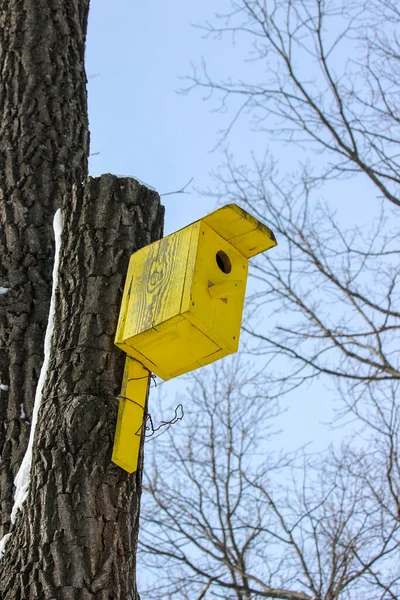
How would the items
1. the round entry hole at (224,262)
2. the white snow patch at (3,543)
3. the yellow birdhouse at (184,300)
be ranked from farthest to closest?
the round entry hole at (224,262) < the yellow birdhouse at (184,300) < the white snow patch at (3,543)

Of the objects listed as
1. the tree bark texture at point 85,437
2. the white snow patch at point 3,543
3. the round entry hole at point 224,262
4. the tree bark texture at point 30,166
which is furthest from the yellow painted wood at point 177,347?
the white snow patch at point 3,543

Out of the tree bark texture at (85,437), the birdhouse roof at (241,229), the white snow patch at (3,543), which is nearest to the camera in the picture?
the tree bark texture at (85,437)

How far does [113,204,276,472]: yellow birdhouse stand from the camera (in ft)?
8.84

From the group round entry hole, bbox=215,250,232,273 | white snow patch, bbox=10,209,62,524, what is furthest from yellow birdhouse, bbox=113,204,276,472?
white snow patch, bbox=10,209,62,524

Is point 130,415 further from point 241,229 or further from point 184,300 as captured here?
point 241,229

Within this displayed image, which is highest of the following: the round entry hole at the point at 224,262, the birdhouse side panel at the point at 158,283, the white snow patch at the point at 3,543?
the round entry hole at the point at 224,262

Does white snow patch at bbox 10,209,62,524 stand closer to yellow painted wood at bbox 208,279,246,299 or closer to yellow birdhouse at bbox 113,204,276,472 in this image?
yellow birdhouse at bbox 113,204,276,472

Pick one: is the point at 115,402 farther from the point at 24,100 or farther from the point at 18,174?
the point at 24,100

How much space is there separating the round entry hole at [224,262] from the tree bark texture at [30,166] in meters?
0.55

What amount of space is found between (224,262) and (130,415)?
65 cm

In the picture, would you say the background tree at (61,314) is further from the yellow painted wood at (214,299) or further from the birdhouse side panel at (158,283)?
the yellow painted wood at (214,299)

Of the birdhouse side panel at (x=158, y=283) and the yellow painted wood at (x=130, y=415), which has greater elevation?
the birdhouse side panel at (x=158, y=283)

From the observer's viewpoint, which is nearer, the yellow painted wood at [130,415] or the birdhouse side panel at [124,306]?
the yellow painted wood at [130,415]

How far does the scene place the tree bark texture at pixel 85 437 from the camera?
232 cm
